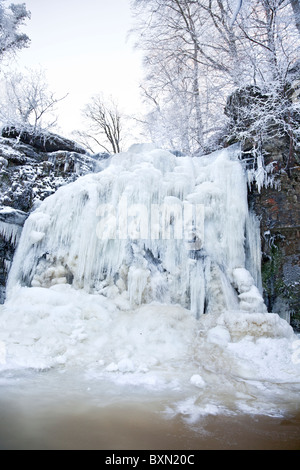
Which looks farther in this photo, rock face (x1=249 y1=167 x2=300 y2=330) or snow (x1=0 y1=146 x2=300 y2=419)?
rock face (x1=249 y1=167 x2=300 y2=330)

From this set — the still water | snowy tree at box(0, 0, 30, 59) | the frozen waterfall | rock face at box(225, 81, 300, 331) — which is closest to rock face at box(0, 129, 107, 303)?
the frozen waterfall

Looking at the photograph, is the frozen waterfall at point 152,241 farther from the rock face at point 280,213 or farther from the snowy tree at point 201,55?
the snowy tree at point 201,55

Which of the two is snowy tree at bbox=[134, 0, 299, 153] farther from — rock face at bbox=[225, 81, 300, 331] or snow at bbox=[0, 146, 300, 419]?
snow at bbox=[0, 146, 300, 419]

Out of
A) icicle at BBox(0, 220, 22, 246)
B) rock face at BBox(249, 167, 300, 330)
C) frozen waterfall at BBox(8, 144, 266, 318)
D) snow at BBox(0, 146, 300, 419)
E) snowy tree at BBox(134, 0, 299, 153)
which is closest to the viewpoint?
snow at BBox(0, 146, 300, 419)

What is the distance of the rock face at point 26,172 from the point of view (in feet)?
19.5

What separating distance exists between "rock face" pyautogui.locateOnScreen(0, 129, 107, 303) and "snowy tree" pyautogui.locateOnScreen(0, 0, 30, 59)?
594cm

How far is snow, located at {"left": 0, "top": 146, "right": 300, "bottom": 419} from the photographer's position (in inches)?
114

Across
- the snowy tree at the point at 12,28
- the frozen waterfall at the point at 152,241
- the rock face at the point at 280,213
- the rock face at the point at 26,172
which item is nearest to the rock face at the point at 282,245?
the rock face at the point at 280,213

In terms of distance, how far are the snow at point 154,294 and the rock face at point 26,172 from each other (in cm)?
46

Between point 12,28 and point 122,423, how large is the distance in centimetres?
1423

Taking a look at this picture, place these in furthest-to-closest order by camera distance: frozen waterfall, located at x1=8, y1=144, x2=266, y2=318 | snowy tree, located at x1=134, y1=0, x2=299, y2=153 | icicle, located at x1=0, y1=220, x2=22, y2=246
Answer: snowy tree, located at x1=134, y1=0, x2=299, y2=153
icicle, located at x1=0, y1=220, x2=22, y2=246
frozen waterfall, located at x1=8, y1=144, x2=266, y2=318

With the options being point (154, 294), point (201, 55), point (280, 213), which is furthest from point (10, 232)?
point (201, 55)

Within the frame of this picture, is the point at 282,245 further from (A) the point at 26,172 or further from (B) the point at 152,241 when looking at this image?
(A) the point at 26,172

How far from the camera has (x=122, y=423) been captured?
1.86m
